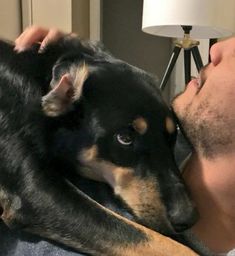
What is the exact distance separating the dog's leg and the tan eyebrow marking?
0.59ft

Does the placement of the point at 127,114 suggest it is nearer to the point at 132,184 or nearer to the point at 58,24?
the point at 132,184

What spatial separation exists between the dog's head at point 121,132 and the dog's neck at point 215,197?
0.08 m

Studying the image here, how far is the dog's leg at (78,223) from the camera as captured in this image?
3.69 feet

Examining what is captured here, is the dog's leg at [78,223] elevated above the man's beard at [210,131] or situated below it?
below

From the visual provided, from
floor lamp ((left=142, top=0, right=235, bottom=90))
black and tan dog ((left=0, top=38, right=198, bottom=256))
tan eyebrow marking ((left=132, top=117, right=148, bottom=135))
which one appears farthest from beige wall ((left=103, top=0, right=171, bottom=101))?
tan eyebrow marking ((left=132, top=117, right=148, bottom=135))

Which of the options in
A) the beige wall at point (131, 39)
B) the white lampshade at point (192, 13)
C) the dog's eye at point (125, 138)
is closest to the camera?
the dog's eye at point (125, 138)

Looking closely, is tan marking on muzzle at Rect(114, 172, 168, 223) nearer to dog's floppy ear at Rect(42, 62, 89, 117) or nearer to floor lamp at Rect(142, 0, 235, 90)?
dog's floppy ear at Rect(42, 62, 89, 117)

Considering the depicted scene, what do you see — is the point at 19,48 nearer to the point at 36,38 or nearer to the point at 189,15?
the point at 36,38

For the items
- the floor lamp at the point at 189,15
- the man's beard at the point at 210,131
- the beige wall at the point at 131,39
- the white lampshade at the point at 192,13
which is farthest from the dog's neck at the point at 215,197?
the beige wall at the point at 131,39

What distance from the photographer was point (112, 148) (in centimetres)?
124

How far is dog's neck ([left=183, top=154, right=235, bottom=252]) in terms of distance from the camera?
4.09ft

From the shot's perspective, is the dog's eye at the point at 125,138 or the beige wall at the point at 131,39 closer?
the dog's eye at the point at 125,138

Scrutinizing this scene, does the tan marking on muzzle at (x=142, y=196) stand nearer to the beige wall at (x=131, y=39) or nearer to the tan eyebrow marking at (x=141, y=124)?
the tan eyebrow marking at (x=141, y=124)

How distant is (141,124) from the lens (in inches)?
48.1
